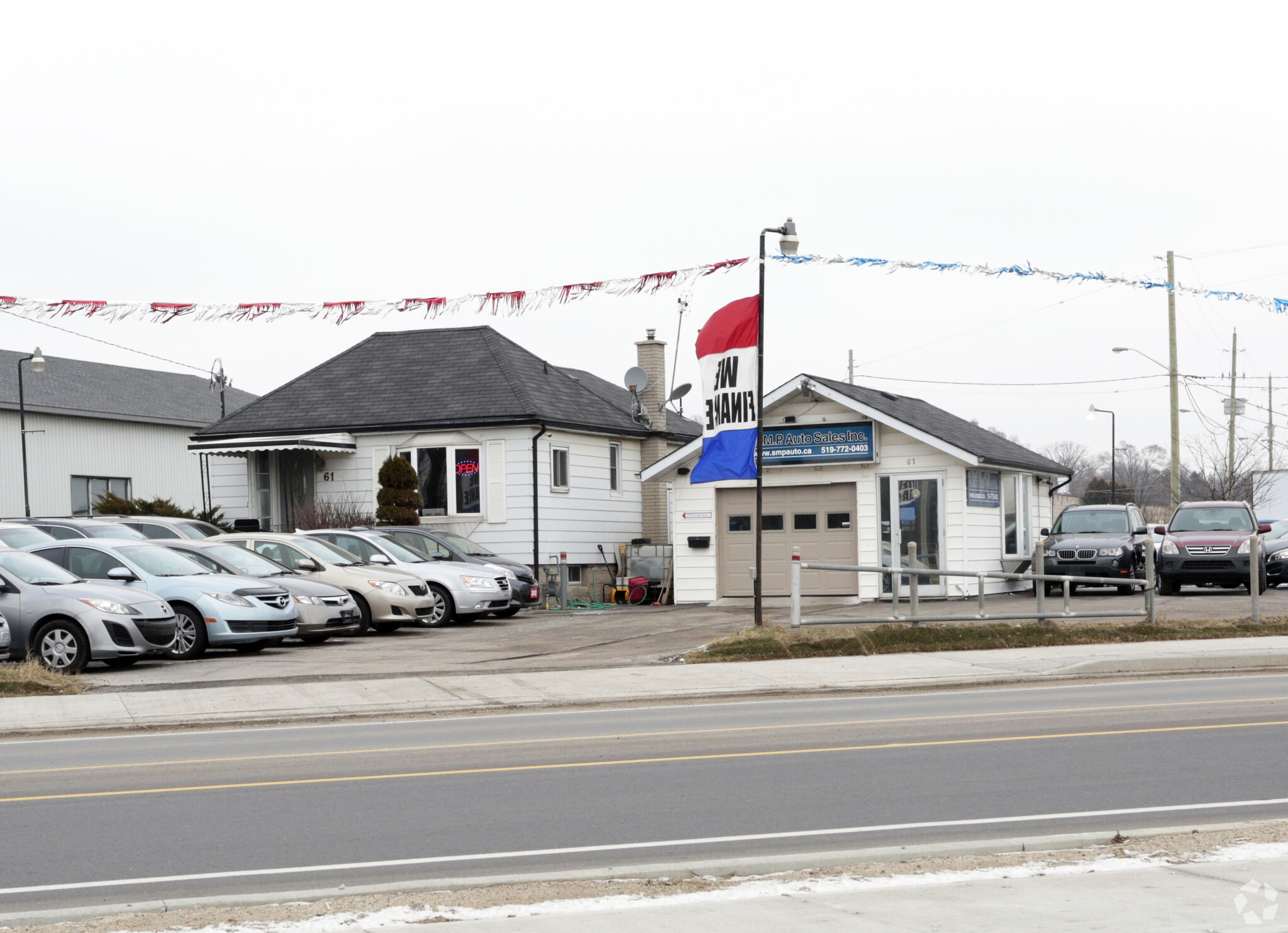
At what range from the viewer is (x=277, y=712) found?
13.8 m

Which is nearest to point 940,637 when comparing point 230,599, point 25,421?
point 230,599

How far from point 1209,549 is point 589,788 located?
20093mm

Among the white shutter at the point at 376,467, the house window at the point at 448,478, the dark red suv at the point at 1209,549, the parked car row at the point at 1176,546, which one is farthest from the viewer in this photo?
the white shutter at the point at 376,467

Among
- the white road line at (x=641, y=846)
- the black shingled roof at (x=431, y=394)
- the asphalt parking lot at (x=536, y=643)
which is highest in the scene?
the black shingled roof at (x=431, y=394)

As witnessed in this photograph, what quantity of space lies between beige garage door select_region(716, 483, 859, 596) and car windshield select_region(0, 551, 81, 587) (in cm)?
1390

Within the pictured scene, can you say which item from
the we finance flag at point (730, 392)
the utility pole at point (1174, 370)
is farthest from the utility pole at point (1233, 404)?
the we finance flag at point (730, 392)

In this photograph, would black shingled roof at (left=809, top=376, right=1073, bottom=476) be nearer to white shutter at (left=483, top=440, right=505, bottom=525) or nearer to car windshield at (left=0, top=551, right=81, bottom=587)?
white shutter at (left=483, top=440, right=505, bottom=525)

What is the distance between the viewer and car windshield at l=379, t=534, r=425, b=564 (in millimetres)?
24109

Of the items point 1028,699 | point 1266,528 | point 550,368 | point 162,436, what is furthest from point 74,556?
point 162,436

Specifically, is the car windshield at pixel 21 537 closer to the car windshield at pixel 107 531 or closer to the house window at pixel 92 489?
the car windshield at pixel 107 531

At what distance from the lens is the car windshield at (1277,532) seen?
28.2 metres

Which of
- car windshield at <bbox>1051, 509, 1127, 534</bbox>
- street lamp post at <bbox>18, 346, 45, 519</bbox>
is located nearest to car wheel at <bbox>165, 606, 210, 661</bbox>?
car windshield at <bbox>1051, 509, 1127, 534</bbox>

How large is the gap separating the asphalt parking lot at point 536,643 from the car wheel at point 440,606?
0.94ft

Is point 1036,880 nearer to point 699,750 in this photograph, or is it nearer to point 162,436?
point 699,750
